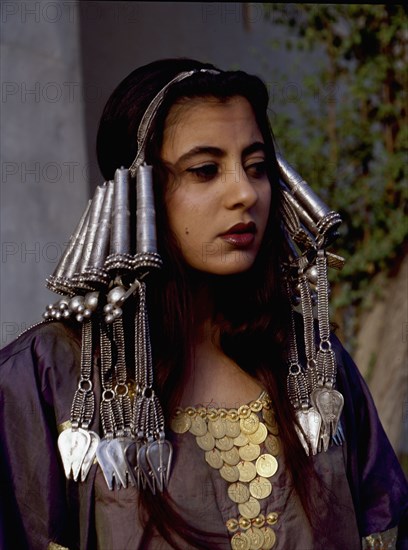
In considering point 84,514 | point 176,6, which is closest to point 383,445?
point 84,514

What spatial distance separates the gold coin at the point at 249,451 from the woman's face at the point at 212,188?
0.39 m

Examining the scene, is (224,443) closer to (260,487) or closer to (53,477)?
(260,487)

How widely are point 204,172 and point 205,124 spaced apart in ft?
0.35

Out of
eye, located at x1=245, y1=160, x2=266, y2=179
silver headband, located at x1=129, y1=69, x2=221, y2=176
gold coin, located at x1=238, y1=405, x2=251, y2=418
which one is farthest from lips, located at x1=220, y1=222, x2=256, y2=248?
gold coin, located at x1=238, y1=405, x2=251, y2=418

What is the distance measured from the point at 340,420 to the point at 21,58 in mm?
1772

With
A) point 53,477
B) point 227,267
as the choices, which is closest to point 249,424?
point 227,267

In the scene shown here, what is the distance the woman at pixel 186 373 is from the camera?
6.89 ft

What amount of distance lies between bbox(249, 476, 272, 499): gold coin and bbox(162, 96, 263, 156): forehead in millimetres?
736

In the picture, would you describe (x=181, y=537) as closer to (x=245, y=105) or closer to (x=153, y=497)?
(x=153, y=497)

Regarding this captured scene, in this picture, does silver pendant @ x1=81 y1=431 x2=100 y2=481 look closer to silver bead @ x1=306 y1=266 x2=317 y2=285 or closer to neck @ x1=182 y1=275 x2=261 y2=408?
neck @ x1=182 y1=275 x2=261 y2=408

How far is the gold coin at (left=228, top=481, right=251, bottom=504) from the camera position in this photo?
7.18ft

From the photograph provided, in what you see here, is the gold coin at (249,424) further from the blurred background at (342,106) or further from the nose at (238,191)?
the blurred background at (342,106)

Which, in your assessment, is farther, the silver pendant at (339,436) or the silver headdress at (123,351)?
the silver pendant at (339,436)

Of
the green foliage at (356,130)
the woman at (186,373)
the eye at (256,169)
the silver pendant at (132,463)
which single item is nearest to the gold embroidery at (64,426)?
the woman at (186,373)
